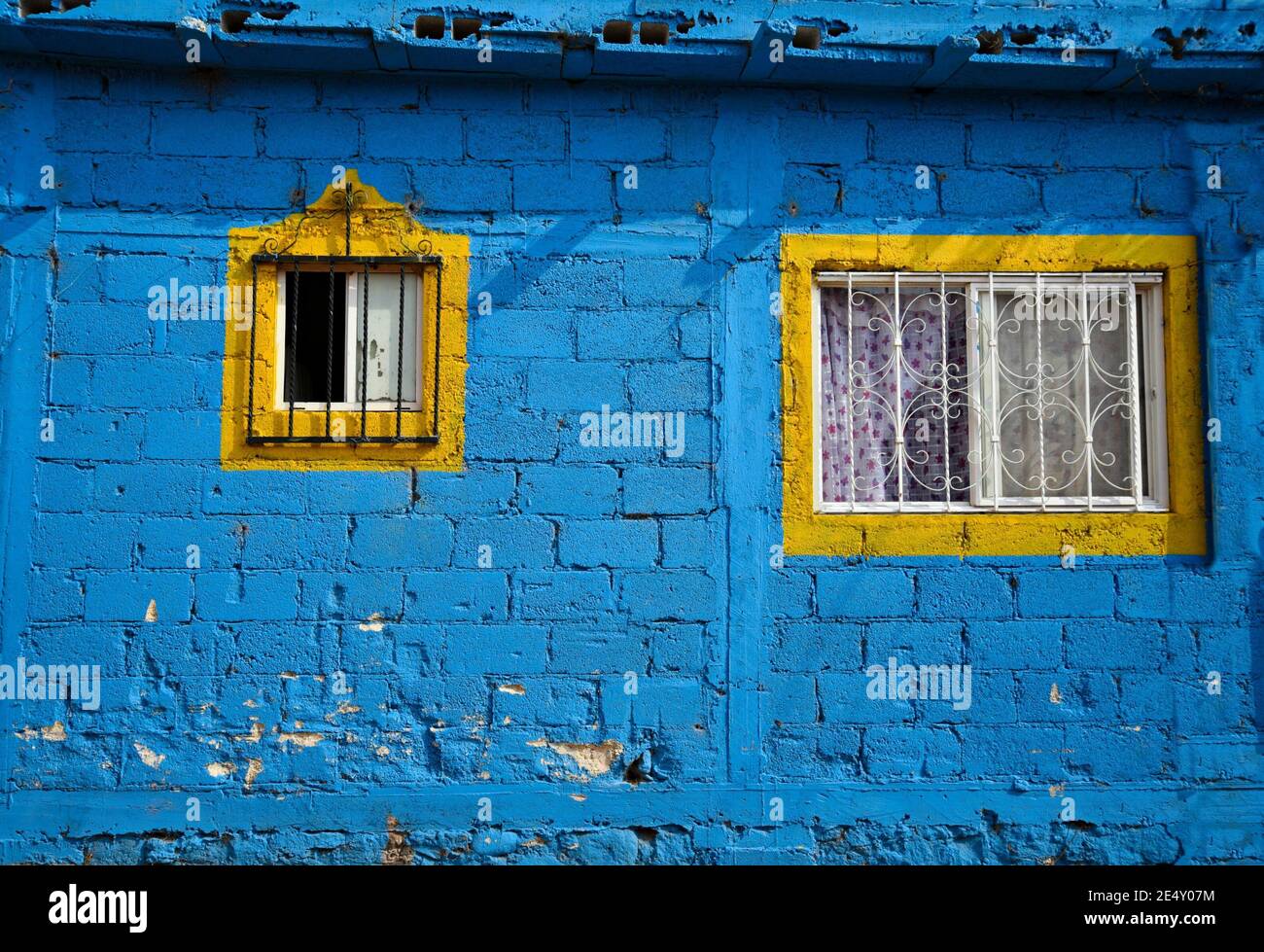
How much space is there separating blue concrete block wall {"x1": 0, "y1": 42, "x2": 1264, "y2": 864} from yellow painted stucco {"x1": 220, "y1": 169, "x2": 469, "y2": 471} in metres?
0.07

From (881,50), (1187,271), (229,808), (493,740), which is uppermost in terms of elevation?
(881,50)

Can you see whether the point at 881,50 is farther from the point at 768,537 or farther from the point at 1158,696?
the point at 1158,696

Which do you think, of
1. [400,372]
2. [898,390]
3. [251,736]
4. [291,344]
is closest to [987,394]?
[898,390]

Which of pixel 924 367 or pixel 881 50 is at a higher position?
pixel 881 50

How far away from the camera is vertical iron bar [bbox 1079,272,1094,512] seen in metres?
4.40

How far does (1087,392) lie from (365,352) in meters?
3.24

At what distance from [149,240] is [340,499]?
140 centimetres

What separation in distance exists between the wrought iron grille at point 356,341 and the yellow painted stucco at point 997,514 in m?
1.57

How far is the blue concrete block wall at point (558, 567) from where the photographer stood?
4.14 metres

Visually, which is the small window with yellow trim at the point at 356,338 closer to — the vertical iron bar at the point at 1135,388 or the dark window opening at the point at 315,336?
the dark window opening at the point at 315,336

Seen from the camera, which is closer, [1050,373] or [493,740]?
[493,740]

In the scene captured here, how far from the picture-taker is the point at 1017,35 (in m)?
4.37

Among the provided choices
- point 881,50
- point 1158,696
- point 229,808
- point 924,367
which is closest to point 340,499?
point 229,808

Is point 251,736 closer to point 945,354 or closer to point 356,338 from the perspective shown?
point 356,338
